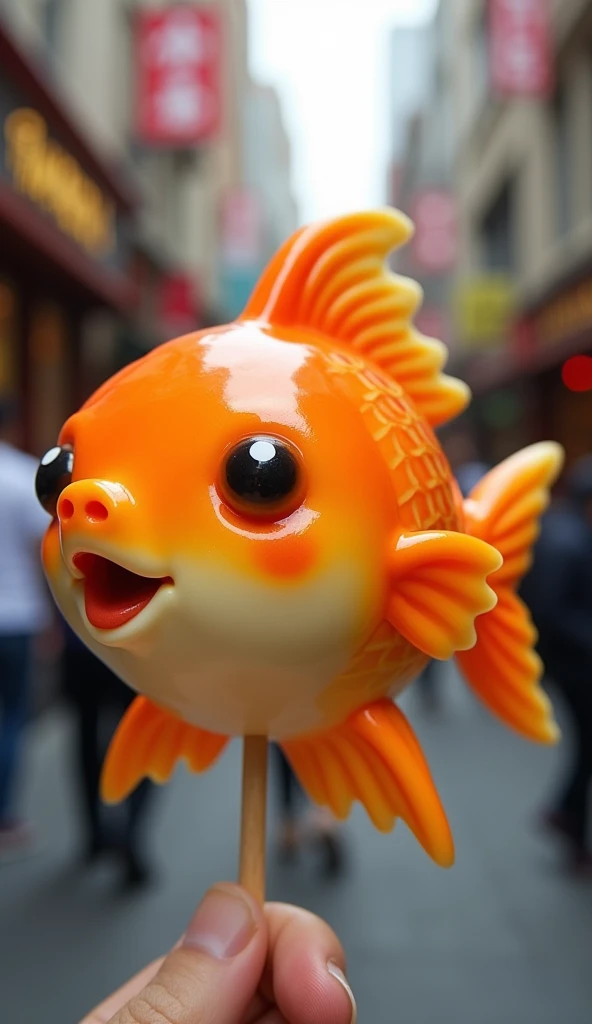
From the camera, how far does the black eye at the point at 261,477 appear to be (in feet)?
3.02

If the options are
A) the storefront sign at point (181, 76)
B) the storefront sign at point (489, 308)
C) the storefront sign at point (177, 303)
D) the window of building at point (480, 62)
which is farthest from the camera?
the window of building at point (480, 62)

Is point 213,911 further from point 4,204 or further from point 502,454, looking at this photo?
point 502,454

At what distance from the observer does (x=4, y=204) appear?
4996mm

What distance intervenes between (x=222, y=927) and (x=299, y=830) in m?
2.73

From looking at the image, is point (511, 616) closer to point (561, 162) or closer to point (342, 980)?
point (342, 980)

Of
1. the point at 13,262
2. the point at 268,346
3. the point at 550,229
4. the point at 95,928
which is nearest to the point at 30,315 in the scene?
the point at 13,262

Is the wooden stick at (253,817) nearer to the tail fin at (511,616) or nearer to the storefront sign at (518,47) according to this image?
the tail fin at (511,616)

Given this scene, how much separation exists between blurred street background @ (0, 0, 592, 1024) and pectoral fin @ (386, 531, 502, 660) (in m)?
2.09

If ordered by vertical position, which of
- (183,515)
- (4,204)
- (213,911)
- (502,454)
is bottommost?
(502,454)

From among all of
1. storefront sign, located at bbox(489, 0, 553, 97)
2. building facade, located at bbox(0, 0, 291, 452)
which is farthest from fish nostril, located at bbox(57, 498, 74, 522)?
storefront sign, located at bbox(489, 0, 553, 97)

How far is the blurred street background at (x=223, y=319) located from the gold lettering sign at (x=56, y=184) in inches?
1.0

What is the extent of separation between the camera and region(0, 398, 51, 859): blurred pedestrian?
3.64 meters

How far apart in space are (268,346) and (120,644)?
0.40 metres

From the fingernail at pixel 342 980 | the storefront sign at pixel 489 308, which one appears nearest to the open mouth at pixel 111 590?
the fingernail at pixel 342 980
